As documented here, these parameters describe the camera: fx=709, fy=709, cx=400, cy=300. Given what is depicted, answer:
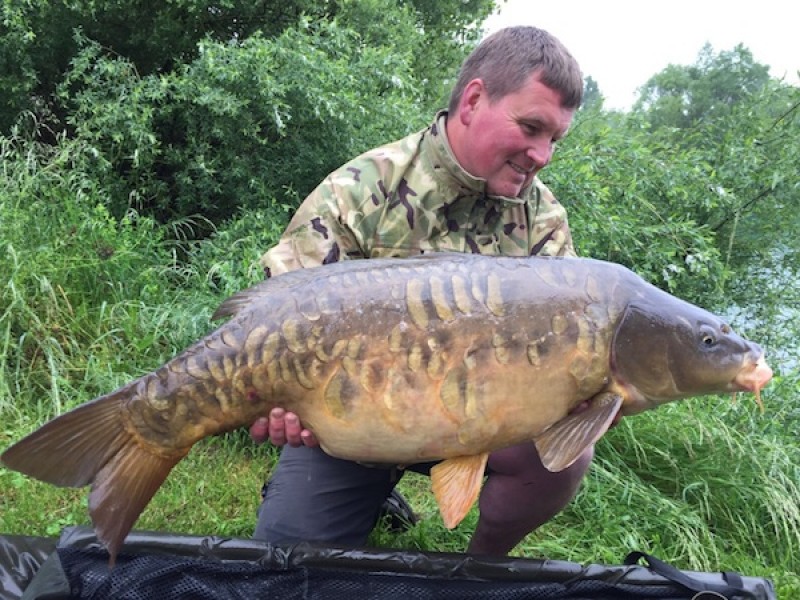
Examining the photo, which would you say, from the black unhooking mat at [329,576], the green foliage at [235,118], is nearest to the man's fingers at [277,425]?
the black unhooking mat at [329,576]

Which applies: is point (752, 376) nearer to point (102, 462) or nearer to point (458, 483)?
point (458, 483)

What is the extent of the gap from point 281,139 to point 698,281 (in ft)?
6.59

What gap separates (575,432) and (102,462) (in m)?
0.70

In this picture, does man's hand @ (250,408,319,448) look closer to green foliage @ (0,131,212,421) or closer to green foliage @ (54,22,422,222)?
green foliage @ (0,131,212,421)

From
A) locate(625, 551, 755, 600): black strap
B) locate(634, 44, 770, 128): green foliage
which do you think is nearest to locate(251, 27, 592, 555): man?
locate(625, 551, 755, 600): black strap

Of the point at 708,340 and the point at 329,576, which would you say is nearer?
the point at 708,340

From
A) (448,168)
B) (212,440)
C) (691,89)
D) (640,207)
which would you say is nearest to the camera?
(448,168)

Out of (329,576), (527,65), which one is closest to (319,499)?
(329,576)

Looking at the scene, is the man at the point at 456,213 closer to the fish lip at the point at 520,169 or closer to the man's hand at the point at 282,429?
the fish lip at the point at 520,169

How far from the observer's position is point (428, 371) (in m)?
1.03

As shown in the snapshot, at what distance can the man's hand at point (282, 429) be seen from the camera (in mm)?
1117

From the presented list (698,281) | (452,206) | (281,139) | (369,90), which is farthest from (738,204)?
(452,206)

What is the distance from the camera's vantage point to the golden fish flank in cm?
103

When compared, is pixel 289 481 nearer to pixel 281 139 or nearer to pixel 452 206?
pixel 452 206
